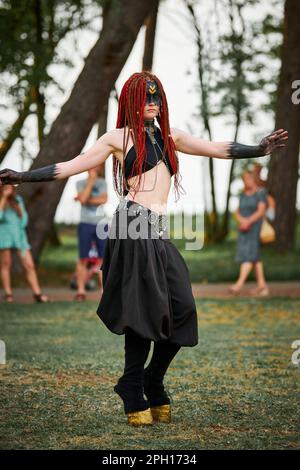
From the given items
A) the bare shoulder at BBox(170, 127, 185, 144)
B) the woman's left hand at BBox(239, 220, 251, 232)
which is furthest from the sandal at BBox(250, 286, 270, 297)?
the bare shoulder at BBox(170, 127, 185, 144)

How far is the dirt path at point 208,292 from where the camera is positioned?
1448cm

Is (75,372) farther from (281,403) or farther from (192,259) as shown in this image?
(192,259)

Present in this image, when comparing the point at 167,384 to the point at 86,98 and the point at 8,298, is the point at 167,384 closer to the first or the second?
the point at 8,298

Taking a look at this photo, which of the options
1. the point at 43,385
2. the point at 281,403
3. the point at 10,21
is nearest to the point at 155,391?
the point at 281,403

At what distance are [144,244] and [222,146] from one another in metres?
0.85

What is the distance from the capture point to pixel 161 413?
5.66 metres

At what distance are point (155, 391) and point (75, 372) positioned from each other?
195 cm

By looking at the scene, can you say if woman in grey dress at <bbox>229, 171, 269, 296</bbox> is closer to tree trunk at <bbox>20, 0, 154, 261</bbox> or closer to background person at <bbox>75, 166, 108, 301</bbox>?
background person at <bbox>75, 166, 108, 301</bbox>

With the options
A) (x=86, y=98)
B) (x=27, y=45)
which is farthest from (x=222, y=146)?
(x=27, y=45)

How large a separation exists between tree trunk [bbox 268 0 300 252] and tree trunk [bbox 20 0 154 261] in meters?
5.60

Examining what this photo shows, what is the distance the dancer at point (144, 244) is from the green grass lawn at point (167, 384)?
0.38 meters

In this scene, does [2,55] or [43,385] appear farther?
[2,55]

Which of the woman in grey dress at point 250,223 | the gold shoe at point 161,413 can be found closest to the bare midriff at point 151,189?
the gold shoe at point 161,413

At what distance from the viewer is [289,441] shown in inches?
198
